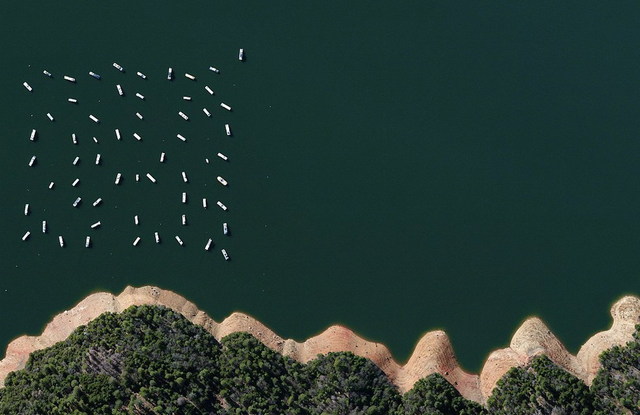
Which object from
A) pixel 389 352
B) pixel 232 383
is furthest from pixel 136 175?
pixel 389 352

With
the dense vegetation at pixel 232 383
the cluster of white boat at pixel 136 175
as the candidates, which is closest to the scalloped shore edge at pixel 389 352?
the dense vegetation at pixel 232 383

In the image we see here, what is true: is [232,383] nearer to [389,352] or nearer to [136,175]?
[389,352]

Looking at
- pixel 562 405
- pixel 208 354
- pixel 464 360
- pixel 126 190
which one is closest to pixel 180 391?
pixel 208 354

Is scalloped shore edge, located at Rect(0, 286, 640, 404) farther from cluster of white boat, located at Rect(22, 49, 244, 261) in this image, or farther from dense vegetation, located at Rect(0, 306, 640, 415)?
cluster of white boat, located at Rect(22, 49, 244, 261)

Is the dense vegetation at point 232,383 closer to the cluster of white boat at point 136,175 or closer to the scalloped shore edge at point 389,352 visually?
the scalloped shore edge at point 389,352

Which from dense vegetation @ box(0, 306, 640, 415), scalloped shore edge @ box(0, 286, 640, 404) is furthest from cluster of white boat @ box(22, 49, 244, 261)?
dense vegetation @ box(0, 306, 640, 415)
